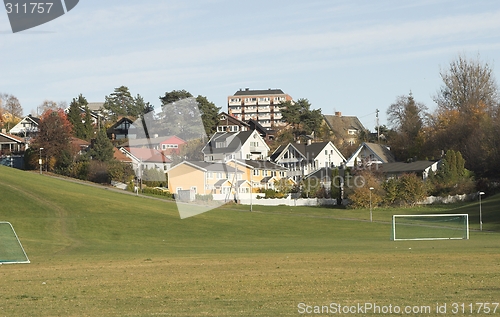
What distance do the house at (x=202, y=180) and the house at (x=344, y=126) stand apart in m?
55.6

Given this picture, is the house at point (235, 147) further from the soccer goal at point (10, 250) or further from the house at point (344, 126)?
the soccer goal at point (10, 250)

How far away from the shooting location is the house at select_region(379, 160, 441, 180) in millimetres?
98250

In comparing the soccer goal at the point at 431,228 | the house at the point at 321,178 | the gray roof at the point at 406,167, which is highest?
the gray roof at the point at 406,167

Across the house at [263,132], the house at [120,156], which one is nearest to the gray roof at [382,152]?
the house at [120,156]

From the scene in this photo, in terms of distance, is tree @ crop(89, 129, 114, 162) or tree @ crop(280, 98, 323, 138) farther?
tree @ crop(280, 98, 323, 138)

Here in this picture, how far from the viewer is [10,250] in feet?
113

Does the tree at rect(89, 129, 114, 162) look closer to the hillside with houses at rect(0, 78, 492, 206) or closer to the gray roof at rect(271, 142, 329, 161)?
the hillside with houses at rect(0, 78, 492, 206)

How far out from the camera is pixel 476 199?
90.4 meters

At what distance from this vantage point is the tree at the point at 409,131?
120062 mm

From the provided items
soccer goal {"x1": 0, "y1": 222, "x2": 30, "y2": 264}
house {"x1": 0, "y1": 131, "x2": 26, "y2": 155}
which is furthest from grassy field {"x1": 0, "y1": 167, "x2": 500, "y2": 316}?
house {"x1": 0, "y1": 131, "x2": 26, "y2": 155}

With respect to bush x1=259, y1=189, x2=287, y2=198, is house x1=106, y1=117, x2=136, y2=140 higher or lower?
higher

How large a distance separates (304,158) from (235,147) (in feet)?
40.9

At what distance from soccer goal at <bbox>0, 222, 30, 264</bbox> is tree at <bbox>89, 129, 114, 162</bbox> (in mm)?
59403

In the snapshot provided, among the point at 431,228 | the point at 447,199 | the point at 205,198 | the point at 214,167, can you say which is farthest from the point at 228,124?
the point at 431,228
